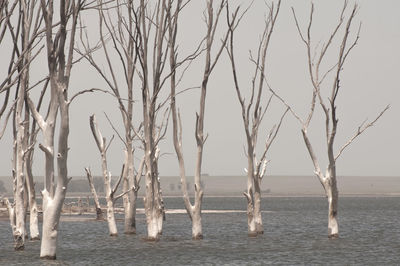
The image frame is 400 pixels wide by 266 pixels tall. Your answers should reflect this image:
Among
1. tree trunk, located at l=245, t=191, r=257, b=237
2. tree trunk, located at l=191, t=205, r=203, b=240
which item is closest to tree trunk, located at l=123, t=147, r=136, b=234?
tree trunk, located at l=191, t=205, r=203, b=240

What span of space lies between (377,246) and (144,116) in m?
12.1

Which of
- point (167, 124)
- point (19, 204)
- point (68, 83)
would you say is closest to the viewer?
point (68, 83)

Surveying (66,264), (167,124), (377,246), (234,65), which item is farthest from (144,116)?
(377,246)

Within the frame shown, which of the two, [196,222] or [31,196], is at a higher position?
[31,196]

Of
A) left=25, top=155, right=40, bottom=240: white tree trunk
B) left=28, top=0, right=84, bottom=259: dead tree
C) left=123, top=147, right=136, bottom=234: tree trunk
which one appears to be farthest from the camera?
left=123, top=147, right=136, bottom=234: tree trunk

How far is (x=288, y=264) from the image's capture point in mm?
28047

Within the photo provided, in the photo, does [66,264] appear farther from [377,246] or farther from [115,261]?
[377,246]

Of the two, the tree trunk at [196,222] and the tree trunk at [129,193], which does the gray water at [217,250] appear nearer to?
the tree trunk at [196,222]

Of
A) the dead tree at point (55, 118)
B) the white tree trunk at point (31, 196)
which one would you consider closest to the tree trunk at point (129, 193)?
the white tree trunk at point (31, 196)

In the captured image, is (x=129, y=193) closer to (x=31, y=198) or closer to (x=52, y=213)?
(x=31, y=198)

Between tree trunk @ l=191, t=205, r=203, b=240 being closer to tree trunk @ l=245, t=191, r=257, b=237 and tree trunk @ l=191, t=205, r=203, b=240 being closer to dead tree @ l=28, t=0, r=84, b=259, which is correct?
tree trunk @ l=245, t=191, r=257, b=237

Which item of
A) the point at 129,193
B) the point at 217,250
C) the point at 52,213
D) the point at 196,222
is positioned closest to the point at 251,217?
the point at 196,222

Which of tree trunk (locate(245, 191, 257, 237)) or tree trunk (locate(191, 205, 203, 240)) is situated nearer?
tree trunk (locate(191, 205, 203, 240))


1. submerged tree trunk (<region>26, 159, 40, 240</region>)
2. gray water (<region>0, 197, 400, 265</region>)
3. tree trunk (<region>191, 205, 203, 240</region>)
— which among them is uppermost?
submerged tree trunk (<region>26, 159, 40, 240</region>)
